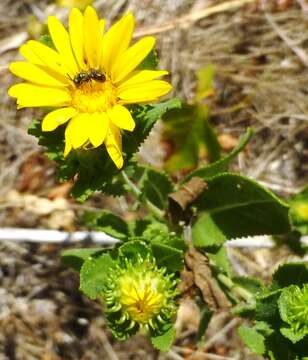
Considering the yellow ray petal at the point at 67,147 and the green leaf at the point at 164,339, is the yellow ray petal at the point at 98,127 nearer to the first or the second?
the yellow ray petal at the point at 67,147

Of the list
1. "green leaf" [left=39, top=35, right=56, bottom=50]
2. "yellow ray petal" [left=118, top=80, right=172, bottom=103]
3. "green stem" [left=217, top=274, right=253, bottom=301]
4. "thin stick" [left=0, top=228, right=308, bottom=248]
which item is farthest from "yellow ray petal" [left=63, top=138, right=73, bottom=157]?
"thin stick" [left=0, top=228, right=308, bottom=248]

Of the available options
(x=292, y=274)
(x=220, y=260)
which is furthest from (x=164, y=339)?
(x=220, y=260)

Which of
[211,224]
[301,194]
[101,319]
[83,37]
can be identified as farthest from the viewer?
[101,319]

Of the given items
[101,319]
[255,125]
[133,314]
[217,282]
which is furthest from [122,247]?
[255,125]

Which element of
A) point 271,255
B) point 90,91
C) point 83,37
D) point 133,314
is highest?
point 83,37

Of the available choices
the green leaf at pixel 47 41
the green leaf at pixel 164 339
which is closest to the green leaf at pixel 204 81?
the green leaf at pixel 47 41

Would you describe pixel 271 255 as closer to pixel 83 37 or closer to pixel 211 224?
pixel 211 224

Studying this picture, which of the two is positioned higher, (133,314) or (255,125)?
(133,314)

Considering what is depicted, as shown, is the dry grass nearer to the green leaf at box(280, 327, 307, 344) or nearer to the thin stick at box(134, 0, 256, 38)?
the thin stick at box(134, 0, 256, 38)
